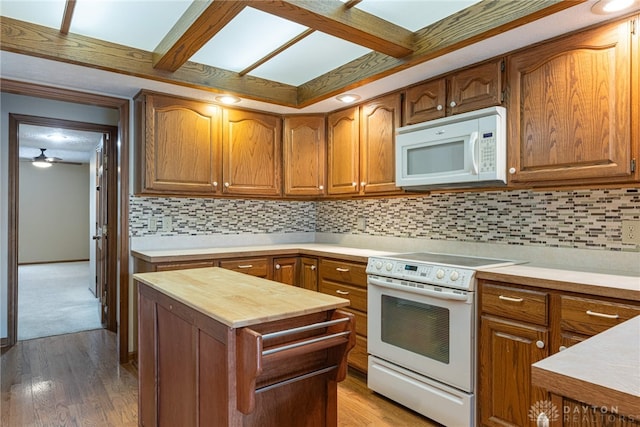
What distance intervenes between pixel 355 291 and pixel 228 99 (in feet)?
6.05

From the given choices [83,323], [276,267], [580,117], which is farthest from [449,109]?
[83,323]

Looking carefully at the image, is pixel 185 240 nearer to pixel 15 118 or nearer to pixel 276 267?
pixel 276 267

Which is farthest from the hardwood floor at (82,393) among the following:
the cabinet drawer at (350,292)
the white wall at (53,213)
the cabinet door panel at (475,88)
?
the white wall at (53,213)

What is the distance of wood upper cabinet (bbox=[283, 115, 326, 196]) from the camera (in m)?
3.60

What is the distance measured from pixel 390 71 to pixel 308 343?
1916 millimetres

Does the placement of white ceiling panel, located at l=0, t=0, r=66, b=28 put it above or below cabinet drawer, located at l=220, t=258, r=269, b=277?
above

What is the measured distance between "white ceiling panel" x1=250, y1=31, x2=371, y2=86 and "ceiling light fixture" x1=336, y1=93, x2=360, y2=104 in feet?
0.76

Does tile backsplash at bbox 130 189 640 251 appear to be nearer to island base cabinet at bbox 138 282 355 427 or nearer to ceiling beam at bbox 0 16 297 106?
ceiling beam at bbox 0 16 297 106

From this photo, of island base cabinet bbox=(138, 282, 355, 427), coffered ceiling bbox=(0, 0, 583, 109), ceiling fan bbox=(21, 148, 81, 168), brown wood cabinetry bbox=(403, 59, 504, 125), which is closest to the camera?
island base cabinet bbox=(138, 282, 355, 427)

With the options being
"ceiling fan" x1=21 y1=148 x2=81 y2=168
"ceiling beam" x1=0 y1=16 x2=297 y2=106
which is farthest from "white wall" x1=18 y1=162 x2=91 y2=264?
"ceiling beam" x1=0 y1=16 x2=297 y2=106

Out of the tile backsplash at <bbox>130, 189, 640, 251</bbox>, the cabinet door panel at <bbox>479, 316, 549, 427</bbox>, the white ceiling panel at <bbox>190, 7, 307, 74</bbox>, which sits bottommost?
the cabinet door panel at <bbox>479, 316, 549, 427</bbox>

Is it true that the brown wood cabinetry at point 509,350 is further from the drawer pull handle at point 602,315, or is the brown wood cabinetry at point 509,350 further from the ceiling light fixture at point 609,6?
the ceiling light fixture at point 609,6

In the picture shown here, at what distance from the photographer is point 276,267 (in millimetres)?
3232

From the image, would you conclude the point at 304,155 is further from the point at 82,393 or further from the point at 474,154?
the point at 82,393
